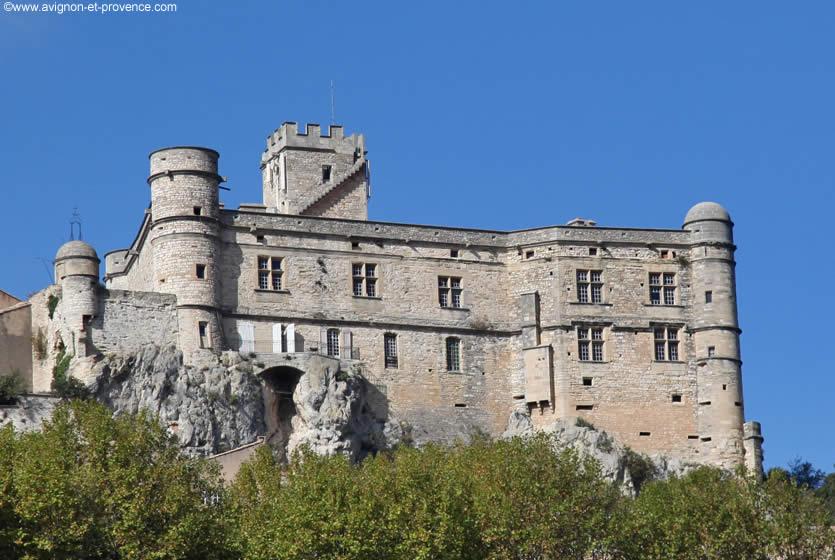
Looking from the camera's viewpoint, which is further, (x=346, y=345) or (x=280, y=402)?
(x=346, y=345)

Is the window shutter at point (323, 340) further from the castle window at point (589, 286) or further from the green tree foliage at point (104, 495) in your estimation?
the green tree foliage at point (104, 495)

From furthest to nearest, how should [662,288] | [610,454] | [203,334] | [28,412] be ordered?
[662,288] → [610,454] → [203,334] → [28,412]

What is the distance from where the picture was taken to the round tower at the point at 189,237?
88.1 metres

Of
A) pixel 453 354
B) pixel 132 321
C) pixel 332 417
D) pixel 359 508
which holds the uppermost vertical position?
pixel 132 321

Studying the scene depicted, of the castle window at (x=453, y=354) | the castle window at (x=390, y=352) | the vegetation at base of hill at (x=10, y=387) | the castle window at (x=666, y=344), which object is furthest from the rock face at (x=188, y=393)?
the castle window at (x=666, y=344)

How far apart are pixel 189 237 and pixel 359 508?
21600 mm

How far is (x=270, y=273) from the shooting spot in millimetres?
90188

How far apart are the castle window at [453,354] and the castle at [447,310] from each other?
0.05 m

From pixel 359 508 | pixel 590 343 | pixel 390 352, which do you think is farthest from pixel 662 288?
pixel 359 508

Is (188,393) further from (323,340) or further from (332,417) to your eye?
(323,340)

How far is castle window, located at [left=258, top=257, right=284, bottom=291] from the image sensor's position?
90.0m

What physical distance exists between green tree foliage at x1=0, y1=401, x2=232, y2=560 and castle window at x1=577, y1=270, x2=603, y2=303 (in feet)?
80.1

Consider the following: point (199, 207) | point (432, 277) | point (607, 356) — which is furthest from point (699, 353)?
point (199, 207)

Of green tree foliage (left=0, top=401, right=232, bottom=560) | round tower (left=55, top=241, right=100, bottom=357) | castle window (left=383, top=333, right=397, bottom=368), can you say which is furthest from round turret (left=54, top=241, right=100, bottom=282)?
green tree foliage (left=0, top=401, right=232, bottom=560)
